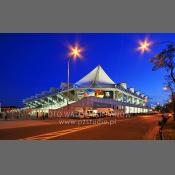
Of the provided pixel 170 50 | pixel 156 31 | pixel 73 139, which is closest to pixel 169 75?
pixel 170 50

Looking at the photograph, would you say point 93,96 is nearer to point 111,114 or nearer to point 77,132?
point 111,114

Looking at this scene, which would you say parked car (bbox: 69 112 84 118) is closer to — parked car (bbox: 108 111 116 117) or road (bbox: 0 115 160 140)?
parked car (bbox: 108 111 116 117)

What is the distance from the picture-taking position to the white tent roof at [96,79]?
64.9 metres

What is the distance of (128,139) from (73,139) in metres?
2.52

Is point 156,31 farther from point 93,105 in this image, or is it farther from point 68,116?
point 93,105

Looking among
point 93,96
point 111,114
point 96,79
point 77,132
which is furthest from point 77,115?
point 96,79

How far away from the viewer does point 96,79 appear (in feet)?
227

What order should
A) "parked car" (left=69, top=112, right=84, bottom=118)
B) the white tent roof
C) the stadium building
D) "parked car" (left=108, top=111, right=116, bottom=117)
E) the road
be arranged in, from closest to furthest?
the road
"parked car" (left=69, top=112, right=84, bottom=118)
"parked car" (left=108, top=111, right=116, bottom=117)
the stadium building
the white tent roof

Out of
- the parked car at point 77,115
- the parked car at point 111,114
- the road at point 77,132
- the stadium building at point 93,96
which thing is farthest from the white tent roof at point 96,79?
the road at point 77,132

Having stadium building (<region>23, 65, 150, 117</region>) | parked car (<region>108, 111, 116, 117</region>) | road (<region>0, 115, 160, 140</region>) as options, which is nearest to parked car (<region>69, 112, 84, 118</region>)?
stadium building (<region>23, 65, 150, 117</region>)

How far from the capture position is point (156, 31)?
15.2m

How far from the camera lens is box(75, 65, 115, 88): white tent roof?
64.9 m

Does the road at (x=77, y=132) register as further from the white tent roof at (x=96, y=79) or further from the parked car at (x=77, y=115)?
the white tent roof at (x=96, y=79)

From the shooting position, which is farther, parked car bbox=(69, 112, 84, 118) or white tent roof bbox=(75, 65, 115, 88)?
white tent roof bbox=(75, 65, 115, 88)
